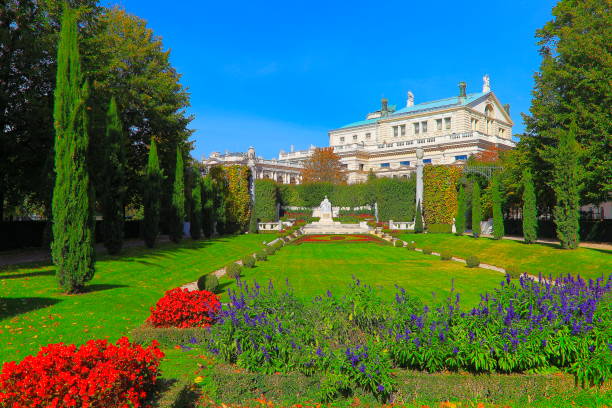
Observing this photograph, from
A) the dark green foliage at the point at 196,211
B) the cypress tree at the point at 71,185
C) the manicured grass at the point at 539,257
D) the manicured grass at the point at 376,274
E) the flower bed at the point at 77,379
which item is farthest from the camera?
the dark green foliage at the point at 196,211

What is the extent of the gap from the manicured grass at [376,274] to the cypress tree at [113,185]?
Answer: 7.39 metres

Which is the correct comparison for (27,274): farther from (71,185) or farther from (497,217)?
(497,217)

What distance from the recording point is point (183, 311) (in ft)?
28.2

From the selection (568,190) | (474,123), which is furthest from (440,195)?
(474,123)

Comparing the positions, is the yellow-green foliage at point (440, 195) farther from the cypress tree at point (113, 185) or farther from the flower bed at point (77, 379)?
the flower bed at point (77, 379)

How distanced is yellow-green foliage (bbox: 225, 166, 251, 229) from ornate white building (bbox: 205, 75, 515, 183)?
35.4 metres

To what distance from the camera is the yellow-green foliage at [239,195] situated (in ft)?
145

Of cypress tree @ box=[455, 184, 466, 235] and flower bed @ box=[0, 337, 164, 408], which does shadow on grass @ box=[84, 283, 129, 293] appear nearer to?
flower bed @ box=[0, 337, 164, 408]

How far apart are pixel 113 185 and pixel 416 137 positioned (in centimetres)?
6883

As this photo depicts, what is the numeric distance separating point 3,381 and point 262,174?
83.6 meters

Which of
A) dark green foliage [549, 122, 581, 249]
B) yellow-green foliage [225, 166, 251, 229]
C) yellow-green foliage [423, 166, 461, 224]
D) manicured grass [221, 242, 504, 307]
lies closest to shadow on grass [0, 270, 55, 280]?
manicured grass [221, 242, 504, 307]

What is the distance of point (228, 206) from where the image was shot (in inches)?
1711

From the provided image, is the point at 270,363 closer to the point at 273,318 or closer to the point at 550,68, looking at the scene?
the point at 273,318

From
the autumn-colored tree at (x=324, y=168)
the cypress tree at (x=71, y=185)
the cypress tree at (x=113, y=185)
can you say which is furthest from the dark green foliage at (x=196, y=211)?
the autumn-colored tree at (x=324, y=168)
